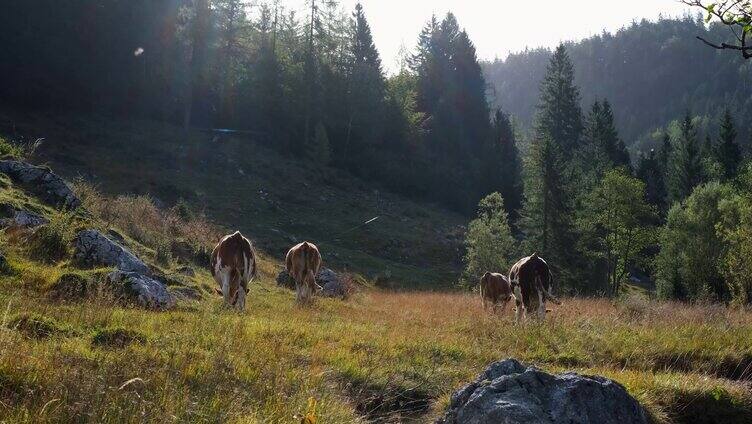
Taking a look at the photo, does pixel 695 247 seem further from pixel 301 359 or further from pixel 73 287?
pixel 73 287

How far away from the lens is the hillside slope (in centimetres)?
3581

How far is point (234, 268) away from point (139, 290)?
334 centimetres

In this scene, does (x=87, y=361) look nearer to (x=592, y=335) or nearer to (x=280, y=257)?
(x=592, y=335)

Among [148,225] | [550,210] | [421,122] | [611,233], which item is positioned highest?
[421,122]

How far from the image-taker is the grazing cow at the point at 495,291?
17719 mm

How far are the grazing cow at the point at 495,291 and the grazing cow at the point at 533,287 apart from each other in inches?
122

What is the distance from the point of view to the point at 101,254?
1188 cm

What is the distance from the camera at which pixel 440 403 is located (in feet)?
21.2

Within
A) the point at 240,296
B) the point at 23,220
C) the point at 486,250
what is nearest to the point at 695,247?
the point at 486,250

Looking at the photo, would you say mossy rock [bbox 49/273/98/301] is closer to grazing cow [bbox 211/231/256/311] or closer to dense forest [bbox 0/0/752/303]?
grazing cow [bbox 211/231/256/311]

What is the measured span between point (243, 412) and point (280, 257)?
89.5 ft

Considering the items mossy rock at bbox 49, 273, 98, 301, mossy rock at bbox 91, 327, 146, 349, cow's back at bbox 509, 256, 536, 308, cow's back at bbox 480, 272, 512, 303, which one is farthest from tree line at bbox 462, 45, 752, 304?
mossy rock at bbox 91, 327, 146, 349

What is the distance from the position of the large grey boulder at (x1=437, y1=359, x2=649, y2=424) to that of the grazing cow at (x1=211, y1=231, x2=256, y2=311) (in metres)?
8.70

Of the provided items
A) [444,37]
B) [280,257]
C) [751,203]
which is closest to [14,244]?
[280,257]
